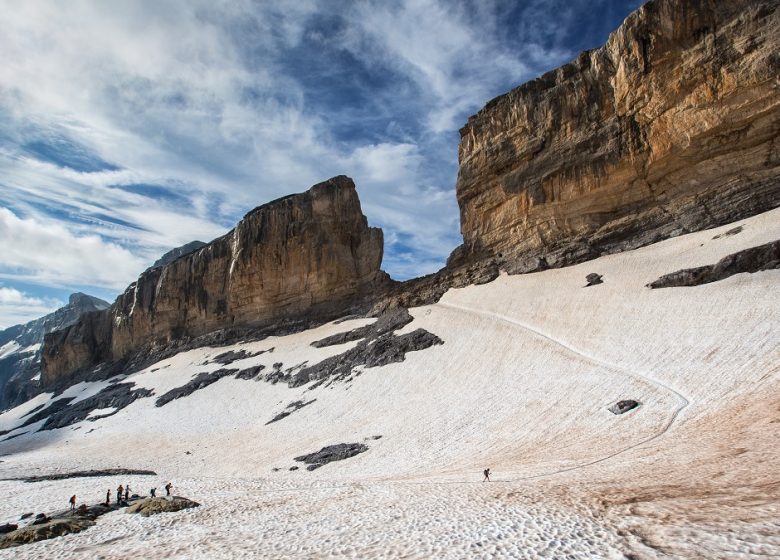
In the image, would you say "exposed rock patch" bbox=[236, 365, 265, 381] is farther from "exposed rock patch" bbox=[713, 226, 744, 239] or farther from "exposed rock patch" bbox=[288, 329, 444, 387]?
"exposed rock patch" bbox=[713, 226, 744, 239]

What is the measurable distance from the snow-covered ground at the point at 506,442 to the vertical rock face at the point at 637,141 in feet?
12.9

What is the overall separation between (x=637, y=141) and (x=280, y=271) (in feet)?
159

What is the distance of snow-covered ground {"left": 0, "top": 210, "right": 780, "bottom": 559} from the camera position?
9961 mm

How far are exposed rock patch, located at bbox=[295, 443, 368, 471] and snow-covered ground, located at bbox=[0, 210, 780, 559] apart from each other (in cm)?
86

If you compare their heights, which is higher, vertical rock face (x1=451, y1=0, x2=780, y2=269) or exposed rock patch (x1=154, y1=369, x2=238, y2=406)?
vertical rock face (x1=451, y1=0, x2=780, y2=269)

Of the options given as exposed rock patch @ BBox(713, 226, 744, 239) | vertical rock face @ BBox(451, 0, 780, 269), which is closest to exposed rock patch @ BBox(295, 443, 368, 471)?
vertical rock face @ BBox(451, 0, 780, 269)

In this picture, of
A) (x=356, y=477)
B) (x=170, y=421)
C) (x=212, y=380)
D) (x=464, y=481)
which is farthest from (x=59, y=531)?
(x=212, y=380)

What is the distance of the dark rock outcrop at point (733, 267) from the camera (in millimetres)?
28234

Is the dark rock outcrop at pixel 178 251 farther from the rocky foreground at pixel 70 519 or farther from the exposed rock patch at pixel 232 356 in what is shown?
the rocky foreground at pixel 70 519

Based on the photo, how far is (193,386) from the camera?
5334 cm

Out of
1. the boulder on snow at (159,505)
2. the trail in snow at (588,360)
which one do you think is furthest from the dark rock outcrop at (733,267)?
the boulder on snow at (159,505)

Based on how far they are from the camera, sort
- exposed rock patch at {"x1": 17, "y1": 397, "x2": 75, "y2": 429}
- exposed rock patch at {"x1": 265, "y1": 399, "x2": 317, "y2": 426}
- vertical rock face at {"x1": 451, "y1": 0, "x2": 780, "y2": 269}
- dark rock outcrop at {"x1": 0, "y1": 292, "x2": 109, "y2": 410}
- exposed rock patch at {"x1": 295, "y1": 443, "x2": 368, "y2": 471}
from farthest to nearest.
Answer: dark rock outcrop at {"x1": 0, "y1": 292, "x2": 109, "y2": 410} < exposed rock patch at {"x1": 17, "y1": 397, "x2": 75, "y2": 429} < exposed rock patch at {"x1": 265, "y1": 399, "x2": 317, "y2": 426} < vertical rock face at {"x1": 451, "y1": 0, "x2": 780, "y2": 269} < exposed rock patch at {"x1": 295, "y1": 443, "x2": 368, "y2": 471}

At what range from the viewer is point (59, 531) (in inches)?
553

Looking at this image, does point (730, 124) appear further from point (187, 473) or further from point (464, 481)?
point (187, 473)
